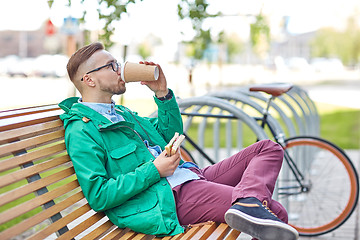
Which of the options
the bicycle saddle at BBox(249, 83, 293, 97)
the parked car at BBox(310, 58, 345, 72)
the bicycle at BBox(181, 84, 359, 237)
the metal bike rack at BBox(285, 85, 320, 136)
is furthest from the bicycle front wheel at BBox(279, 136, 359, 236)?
the parked car at BBox(310, 58, 345, 72)

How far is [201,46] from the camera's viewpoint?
7.61 meters

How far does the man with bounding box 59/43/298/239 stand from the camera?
2477 millimetres

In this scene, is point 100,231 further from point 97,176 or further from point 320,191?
point 320,191

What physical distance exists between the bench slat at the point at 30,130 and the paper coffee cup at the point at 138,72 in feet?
1.36

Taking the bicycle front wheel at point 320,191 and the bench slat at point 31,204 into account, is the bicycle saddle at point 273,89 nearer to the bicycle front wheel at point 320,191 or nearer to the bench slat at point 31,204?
the bicycle front wheel at point 320,191

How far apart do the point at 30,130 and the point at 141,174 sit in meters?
0.56

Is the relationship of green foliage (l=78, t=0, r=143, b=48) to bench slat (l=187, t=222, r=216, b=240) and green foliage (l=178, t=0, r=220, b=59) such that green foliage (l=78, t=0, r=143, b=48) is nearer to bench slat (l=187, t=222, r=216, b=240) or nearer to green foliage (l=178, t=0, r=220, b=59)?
green foliage (l=178, t=0, r=220, b=59)

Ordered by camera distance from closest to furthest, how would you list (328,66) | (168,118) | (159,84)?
(159,84), (168,118), (328,66)

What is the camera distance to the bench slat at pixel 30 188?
7.13ft

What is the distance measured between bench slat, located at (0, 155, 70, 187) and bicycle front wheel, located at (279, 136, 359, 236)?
78.8 inches

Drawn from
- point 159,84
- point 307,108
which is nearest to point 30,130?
point 159,84

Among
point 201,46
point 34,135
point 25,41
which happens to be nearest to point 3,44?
point 25,41

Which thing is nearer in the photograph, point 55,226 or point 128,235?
point 55,226

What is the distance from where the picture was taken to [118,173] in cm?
263
